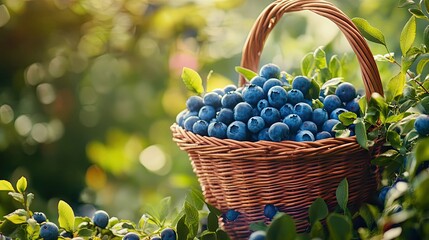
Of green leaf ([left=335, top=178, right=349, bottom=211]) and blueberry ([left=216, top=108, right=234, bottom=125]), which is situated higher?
blueberry ([left=216, top=108, right=234, bottom=125])

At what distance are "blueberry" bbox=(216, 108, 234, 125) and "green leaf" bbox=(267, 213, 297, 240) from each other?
277mm

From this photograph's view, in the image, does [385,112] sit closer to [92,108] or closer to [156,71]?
[156,71]

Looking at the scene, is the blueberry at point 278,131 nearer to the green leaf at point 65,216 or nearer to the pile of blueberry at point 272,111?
the pile of blueberry at point 272,111

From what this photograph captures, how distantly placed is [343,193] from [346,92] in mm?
175

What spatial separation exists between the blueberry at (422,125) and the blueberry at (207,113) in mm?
303

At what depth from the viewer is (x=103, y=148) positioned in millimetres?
2043

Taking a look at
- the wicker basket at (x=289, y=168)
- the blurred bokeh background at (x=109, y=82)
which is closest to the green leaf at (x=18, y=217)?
the wicker basket at (x=289, y=168)

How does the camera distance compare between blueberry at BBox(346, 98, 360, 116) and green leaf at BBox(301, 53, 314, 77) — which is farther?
green leaf at BBox(301, 53, 314, 77)

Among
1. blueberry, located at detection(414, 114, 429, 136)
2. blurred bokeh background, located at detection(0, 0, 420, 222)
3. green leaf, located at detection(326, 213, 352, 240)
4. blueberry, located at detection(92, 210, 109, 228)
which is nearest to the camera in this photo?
green leaf, located at detection(326, 213, 352, 240)

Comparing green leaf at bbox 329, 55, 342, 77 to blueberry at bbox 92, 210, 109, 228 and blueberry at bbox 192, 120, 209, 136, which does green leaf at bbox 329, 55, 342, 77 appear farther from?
blueberry at bbox 92, 210, 109, 228

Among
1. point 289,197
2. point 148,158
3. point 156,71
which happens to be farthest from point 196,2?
point 289,197

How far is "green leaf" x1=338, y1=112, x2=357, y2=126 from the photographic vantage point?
2.78 ft

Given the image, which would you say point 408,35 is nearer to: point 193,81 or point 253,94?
point 253,94

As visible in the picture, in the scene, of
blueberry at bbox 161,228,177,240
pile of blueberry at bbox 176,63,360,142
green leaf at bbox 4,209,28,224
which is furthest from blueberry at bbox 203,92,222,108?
green leaf at bbox 4,209,28,224
